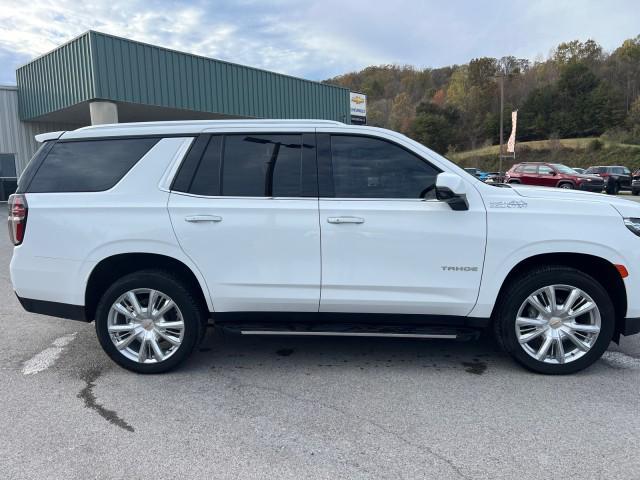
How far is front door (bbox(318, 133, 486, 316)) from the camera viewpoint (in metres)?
3.57

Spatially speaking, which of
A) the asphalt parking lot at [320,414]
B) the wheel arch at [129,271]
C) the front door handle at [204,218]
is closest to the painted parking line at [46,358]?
the asphalt parking lot at [320,414]

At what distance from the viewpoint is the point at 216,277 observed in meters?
3.71

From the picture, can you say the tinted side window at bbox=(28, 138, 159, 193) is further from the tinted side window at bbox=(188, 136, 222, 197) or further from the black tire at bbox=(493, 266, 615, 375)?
the black tire at bbox=(493, 266, 615, 375)

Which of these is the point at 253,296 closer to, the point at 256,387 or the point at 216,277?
the point at 216,277

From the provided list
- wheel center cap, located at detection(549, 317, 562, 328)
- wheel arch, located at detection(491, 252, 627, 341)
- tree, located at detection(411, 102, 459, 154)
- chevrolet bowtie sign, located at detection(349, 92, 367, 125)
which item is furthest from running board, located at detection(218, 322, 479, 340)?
tree, located at detection(411, 102, 459, 154)

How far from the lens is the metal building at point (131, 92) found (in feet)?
51.3

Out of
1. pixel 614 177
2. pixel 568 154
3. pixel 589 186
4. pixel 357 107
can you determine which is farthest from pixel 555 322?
pixel 568 154

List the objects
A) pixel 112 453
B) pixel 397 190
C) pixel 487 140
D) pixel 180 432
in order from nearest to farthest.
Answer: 1. pixel 112 453
2. pixel 180 432
3. pixel 397 190
4. pixel 487 140

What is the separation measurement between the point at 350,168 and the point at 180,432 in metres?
2.22

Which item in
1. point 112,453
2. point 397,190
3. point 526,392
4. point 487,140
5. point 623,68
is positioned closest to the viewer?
point 112,453

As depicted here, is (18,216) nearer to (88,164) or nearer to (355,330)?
(88,164)

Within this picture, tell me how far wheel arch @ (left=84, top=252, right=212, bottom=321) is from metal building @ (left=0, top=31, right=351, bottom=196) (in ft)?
44.4

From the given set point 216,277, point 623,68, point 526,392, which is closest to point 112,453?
point 216,277

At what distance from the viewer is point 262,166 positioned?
12.4ft
